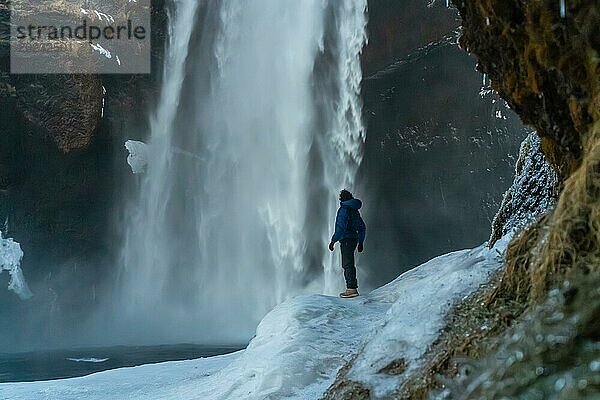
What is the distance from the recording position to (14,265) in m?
18.0

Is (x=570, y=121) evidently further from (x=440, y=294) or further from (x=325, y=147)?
(x=325, y=147)

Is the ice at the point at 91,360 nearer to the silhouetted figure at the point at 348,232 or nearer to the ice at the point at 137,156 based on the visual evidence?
the silhouetted figure at the point at 348,232

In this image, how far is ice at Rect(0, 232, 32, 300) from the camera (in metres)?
17.8

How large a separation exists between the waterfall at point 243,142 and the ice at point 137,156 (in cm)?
18

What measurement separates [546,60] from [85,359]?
1059cm

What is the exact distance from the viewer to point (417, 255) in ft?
65.6

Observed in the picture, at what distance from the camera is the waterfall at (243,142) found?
61.2 feet

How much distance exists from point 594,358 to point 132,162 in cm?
1815

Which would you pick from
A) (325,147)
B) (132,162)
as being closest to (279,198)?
(325,147)

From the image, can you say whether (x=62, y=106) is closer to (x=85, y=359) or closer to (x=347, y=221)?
(x=85, y=359)

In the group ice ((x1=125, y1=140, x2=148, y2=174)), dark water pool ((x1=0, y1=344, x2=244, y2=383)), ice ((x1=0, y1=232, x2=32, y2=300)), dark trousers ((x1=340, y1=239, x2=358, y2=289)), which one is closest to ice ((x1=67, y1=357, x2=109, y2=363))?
dark water pool ((x1=0, y1=344, x2=244, y2=383))

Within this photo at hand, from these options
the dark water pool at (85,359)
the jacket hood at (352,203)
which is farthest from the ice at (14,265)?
the jacket hood at (352,203)

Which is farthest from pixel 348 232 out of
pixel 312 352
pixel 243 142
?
pixel 243 142

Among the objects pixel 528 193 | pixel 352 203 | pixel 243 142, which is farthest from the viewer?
pixel 243 142
